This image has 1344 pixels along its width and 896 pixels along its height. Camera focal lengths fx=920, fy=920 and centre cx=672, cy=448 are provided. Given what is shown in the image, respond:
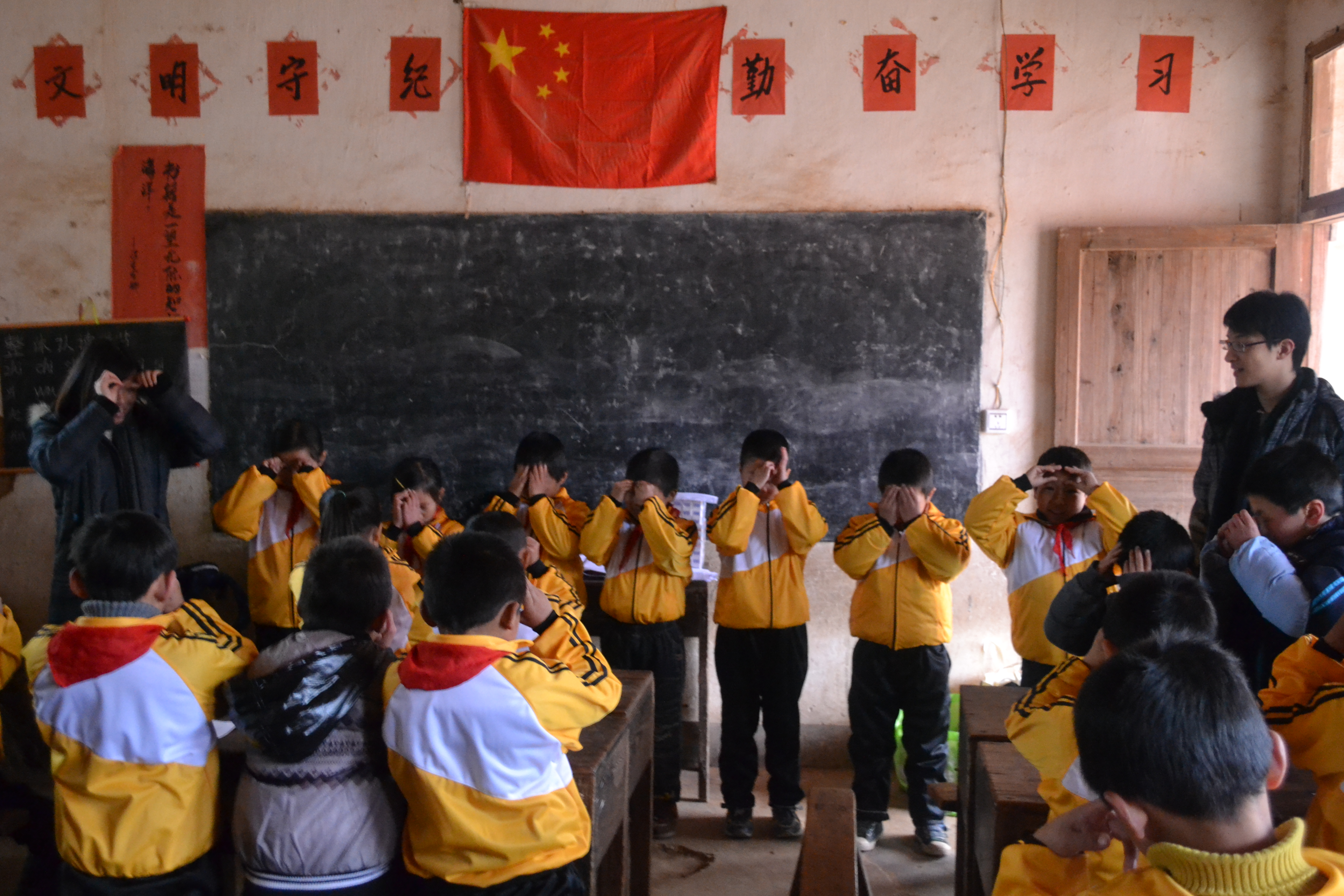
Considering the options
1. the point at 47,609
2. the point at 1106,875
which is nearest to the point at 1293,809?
the point at 1106,875

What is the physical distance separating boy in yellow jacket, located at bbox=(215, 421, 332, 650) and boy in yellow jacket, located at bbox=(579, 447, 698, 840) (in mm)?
1019

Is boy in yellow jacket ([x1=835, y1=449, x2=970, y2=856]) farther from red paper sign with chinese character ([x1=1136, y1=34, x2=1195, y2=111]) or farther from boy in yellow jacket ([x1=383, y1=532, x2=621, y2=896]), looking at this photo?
red paper sign with chinese character ([x1=1136, y1=34, x2=1195, y2=111])

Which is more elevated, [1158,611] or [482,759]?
[1158,611]

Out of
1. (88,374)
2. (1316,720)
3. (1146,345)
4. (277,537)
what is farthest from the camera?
Result: (1146,345)

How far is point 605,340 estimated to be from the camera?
12.1ft

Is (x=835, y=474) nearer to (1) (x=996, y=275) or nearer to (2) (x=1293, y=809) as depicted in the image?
(1) (x=996, y=275)

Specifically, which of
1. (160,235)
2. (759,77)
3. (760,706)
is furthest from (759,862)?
(160,235)

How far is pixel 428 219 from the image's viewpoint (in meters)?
3.72

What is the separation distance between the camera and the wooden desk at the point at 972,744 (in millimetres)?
1818

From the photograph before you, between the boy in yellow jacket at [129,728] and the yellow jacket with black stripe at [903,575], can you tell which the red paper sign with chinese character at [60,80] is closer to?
the boy in yellow jacket at [129,728]

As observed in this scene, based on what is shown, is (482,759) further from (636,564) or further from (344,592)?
(636,564)

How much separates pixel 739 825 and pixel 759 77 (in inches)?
107

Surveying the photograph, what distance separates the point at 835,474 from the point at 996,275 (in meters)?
0.98

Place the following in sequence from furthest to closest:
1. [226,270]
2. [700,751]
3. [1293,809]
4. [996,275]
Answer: [226,270] < [996,275] < [700,751] < [1293,809]
